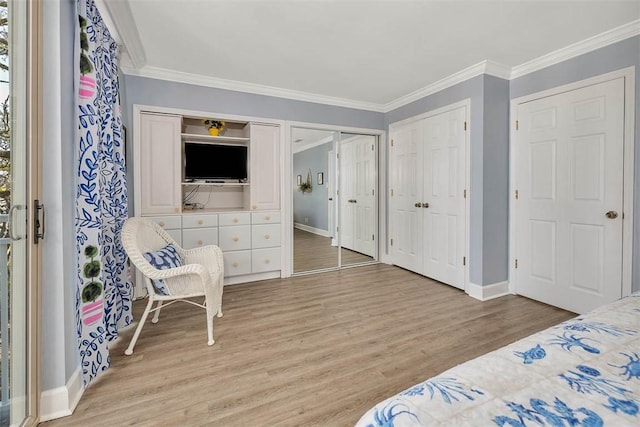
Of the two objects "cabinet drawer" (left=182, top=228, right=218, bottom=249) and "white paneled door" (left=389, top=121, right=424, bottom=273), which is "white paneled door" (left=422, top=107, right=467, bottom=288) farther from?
"cabinet drawer" (left=182, top=228, right=218, bottom=249)

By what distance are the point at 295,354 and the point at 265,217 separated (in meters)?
2.01

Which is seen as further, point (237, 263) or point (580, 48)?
point (237, 263)

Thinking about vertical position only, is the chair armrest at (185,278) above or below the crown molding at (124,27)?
below

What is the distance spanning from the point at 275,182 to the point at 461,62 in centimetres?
244

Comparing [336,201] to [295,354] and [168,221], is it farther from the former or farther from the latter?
[295,354]

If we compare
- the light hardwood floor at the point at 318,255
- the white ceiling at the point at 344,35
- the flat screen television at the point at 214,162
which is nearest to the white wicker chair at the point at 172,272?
the flat screen television at the point at 214,162

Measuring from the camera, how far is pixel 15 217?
1.29 meters

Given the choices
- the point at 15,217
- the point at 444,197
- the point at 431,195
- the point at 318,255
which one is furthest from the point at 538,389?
the point at 318,255

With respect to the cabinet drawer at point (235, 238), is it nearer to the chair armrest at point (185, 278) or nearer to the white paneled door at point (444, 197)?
the chair armrest at point (185, 278)

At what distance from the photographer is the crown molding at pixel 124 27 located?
2.11 metres

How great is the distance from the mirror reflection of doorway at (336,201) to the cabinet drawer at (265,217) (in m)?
0.87

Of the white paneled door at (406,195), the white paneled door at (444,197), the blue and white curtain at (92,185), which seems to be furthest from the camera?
the white paneled door at (406,195)

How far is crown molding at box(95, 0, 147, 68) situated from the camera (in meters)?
2.11

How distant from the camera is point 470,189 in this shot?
127 inches
